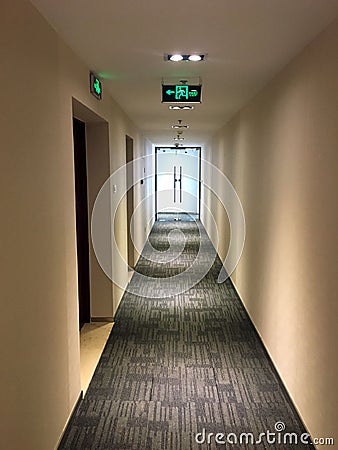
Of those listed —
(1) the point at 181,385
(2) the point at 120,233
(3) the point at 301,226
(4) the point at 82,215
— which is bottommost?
(1) the point at 181,385

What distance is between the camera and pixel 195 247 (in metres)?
9.48

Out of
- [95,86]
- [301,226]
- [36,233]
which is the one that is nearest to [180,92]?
[95,86]

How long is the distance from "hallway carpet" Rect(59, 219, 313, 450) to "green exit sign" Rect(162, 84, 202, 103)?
7.53 feet

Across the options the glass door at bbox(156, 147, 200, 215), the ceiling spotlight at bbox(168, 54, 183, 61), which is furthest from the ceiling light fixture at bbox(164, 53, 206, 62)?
the glass door at bbox(156, 147, 200, 215)

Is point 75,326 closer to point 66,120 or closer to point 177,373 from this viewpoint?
point 177,373

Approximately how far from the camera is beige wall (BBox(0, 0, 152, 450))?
182 cm

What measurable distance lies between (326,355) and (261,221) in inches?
80.3

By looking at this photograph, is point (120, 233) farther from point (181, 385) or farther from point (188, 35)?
point (188, 35)

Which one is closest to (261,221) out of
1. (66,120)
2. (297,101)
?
(297,101)

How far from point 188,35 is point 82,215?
8.35 ft

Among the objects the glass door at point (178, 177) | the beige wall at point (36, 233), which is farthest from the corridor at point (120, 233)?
the glass door at point (178, 177)

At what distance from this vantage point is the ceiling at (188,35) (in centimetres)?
211

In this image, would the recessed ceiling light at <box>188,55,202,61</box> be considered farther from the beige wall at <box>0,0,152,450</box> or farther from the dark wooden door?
the dark wooden door

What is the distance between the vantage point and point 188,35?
2.54m
